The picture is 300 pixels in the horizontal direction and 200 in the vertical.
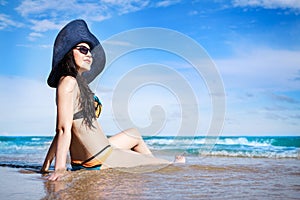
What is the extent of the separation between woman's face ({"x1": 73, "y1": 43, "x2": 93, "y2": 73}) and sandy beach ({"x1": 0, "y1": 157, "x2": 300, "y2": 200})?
3.59 feet

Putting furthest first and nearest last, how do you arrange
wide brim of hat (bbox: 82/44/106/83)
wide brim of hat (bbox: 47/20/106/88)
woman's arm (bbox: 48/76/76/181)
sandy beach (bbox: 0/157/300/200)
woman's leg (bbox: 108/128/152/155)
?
woman's leg (bbox: 108/128/152/155) → wide brim of hat (bbox: 82/44/106/83) → wide brim of hat (bbox: 47/20/106/88) → woman's arm (bbox: 48/76/76/181) → sandy beach (bbox: 0/157/300/200)

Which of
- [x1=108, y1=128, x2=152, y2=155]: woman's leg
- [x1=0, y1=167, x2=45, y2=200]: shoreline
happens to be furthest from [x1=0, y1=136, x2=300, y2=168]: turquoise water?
[x1=0, y1=167, x2=45, y2=200]: shoreline

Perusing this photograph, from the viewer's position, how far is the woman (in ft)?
11.5

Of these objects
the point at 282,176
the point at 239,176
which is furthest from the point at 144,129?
the point at 282,176

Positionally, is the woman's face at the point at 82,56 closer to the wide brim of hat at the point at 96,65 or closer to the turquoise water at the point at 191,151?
the wide brim of hat at the point at 96,65

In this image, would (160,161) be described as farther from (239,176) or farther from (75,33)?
(75,33)

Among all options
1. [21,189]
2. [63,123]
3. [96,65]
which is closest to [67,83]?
[63,123]

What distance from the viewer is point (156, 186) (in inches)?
122

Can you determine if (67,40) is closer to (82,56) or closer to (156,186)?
(82,56)

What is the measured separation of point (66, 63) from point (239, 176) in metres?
2.16

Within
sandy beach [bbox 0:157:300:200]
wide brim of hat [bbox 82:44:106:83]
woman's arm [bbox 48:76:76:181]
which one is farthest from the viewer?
wide brim of hat [bbox 82:44:106:83]

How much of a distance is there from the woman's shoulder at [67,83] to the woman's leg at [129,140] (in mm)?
1372

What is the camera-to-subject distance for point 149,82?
4766 mm

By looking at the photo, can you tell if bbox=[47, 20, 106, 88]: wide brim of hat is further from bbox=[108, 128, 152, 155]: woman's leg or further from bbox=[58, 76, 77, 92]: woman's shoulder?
bbox=[108, 128, 152, 155]: woman's leg
